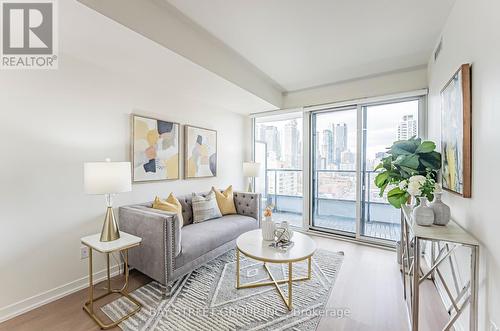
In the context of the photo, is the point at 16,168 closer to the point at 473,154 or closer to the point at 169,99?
the point at 169,99

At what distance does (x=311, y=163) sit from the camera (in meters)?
4.04

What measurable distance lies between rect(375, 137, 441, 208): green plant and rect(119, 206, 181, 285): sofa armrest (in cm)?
212

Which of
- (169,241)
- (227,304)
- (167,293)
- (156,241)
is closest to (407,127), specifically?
(227,304)

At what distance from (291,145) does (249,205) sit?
171cm

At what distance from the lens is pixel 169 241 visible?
6.79 ft

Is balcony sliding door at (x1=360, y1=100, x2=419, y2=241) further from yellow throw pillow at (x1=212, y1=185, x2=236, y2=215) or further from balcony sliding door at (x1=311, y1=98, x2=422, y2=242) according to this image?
yellow throw pillow at (x1=212, y1=185, x2=236, y2=215)

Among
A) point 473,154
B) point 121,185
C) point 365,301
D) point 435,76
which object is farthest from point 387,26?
point 121,185

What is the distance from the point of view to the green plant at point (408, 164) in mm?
2018

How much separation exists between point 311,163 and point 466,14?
269cm

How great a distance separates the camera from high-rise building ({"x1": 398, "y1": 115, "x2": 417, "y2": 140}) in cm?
321

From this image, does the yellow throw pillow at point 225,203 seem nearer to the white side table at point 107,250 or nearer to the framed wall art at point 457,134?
the white side table at point 107,250

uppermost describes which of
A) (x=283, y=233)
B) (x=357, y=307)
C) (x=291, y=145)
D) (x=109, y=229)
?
(x=291, y=145)

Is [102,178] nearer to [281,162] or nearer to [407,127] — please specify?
[281,162]

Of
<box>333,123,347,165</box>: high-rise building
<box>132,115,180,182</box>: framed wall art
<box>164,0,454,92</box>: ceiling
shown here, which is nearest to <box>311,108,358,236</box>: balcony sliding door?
<box>333,123,347,165</box>: high-rise building
